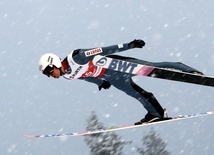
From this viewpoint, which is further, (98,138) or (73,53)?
(98,138)

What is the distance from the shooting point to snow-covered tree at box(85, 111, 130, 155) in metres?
27.3

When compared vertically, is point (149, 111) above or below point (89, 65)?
below

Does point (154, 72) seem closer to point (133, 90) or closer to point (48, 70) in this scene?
point (133, 90)

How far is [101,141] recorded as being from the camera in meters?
27.7

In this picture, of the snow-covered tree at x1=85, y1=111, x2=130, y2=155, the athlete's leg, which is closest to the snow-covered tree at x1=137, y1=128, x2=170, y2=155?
the snow-covered tree at x1=85, y1=111, x2=130, y2=155

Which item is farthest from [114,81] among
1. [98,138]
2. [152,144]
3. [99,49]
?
[152,144]

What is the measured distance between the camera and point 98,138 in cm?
2786

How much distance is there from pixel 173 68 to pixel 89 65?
1.46 m

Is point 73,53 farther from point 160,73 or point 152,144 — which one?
point 152,144

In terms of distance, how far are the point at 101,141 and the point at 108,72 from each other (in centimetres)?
2030

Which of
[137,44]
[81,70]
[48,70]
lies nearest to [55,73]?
[48,70]

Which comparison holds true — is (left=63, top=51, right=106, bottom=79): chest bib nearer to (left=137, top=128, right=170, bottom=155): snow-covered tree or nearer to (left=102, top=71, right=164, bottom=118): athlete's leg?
(left=102, top=71, right=164, bottom=118): athlete's leg

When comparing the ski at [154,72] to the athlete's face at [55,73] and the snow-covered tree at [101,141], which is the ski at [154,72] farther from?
the snow-covered tree at [101,141]

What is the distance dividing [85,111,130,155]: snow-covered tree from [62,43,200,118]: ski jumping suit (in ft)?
63.1
